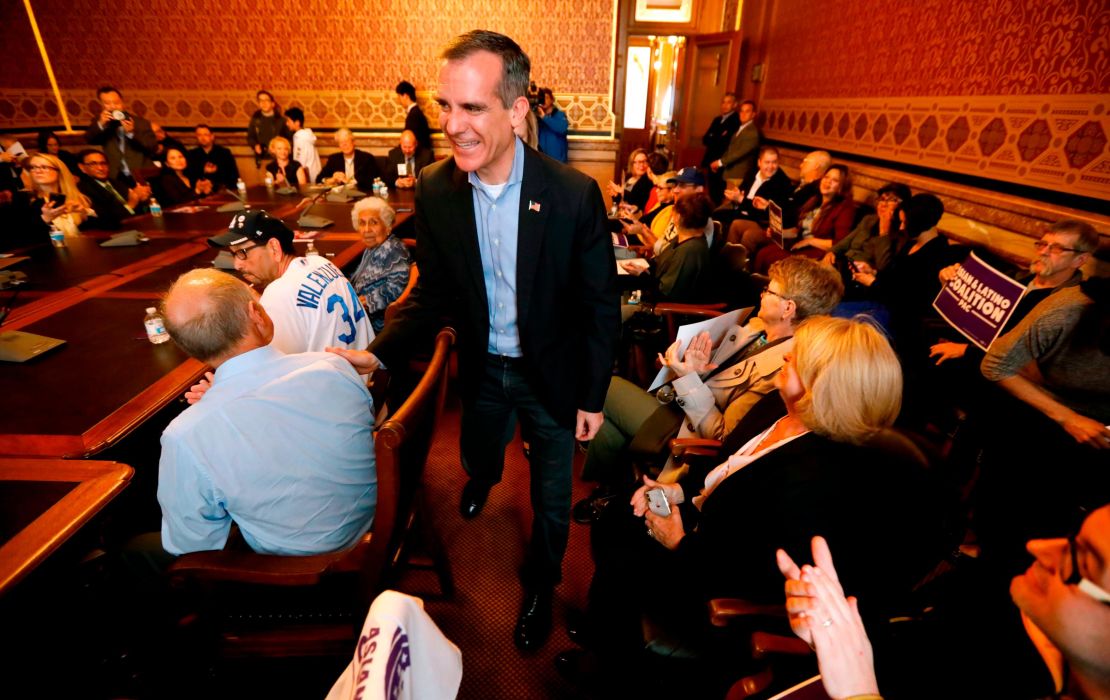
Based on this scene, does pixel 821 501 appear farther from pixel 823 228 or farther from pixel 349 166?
pixel 349 166

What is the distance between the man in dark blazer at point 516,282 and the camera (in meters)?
1.22

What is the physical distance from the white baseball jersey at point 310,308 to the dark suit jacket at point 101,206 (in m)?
2.74

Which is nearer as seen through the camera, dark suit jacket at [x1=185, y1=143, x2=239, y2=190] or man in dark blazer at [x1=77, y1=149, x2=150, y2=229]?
man in dark blazer at [x1=77, y1=149, x2=150, y2=229]

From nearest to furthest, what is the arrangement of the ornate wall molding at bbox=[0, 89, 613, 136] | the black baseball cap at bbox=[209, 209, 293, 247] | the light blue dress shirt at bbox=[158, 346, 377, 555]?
the light blue dress shirt at bbox=[158, 346, 377, 555] < the black baseball cap at bbox=[209, 209, 293, 247] < the ornate wall molding at bbox=[0, 89, 613, 136]

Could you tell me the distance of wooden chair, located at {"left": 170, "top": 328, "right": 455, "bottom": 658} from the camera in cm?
110

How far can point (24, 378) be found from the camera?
1582mm

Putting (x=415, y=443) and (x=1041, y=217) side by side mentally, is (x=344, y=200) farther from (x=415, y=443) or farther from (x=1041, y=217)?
(x=1041, y=217)

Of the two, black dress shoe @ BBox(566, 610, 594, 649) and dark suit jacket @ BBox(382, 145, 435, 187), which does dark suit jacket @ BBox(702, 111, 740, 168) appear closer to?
dark suit jacket @ BBox(382, 145, 435, 187)

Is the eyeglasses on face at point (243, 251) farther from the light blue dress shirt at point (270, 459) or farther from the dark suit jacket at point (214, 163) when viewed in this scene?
the dark suit jacket at point (214, 163)

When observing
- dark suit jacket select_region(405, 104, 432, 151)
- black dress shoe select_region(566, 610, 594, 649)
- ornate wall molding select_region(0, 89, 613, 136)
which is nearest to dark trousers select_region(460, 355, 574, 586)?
black dress shoe select_region(566, 610, 594, 649)

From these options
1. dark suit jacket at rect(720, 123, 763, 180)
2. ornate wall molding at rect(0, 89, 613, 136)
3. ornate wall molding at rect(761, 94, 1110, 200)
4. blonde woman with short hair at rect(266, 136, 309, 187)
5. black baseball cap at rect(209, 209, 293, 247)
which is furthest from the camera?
ornate wall molding at rect(0, 89, 613, 136)

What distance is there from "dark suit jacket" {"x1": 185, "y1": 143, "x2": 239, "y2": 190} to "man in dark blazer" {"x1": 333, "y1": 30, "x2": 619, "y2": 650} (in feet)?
20.5

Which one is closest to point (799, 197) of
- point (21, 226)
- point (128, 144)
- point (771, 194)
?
point (771, 194)

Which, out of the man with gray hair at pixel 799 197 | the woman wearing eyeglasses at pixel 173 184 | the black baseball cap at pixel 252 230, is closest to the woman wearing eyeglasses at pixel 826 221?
the man with gray hair at pixel 799 197
